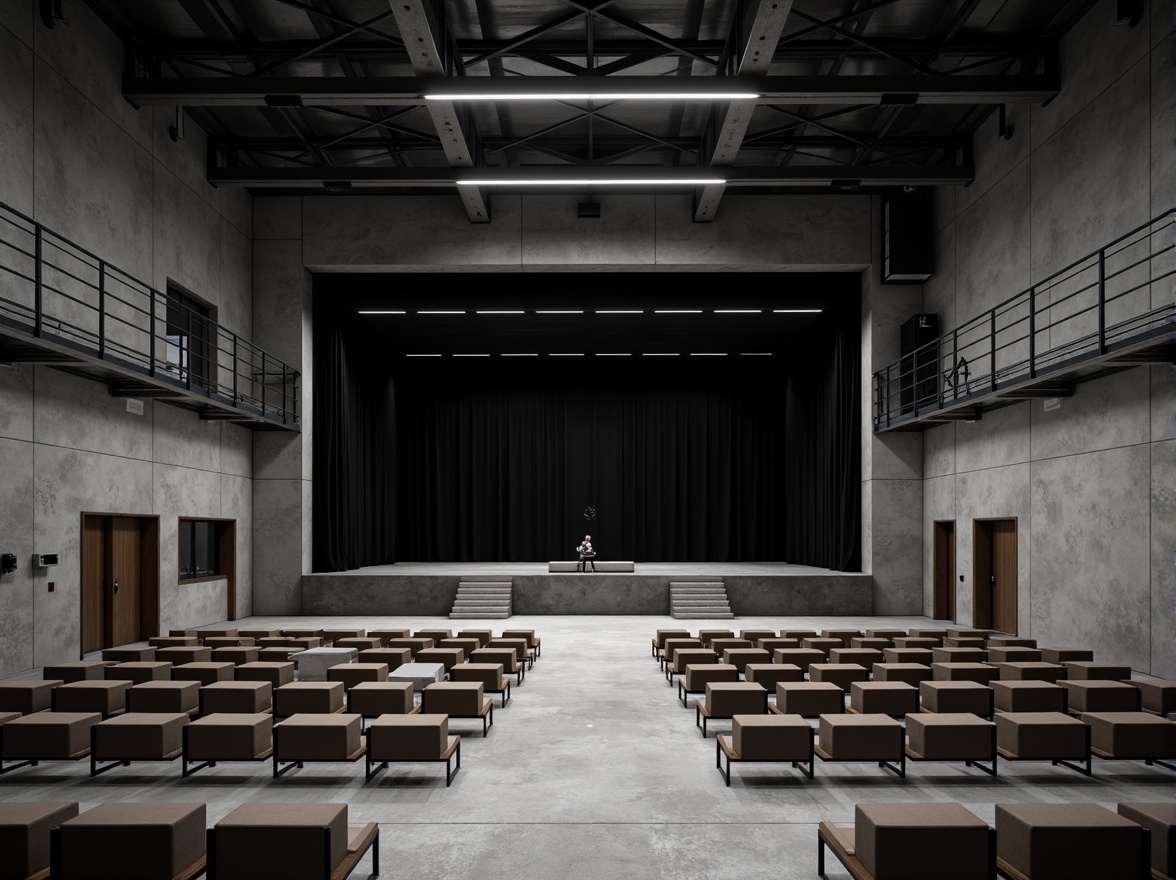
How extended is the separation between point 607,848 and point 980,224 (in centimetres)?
1562

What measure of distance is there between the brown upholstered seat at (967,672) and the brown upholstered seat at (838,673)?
848 millimetres

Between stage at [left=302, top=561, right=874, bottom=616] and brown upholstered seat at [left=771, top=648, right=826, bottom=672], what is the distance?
30.2 feet

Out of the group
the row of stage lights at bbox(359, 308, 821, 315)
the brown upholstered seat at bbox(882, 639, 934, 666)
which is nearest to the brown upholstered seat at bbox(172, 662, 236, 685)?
the brown upholstered seat at bbox(882, 639, 934, 666)

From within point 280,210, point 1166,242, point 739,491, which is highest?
point 280,210

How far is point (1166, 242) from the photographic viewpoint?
1111cm

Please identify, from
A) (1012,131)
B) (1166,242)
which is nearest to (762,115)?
(1012,131)

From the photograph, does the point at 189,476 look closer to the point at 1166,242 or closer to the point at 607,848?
the point at 607,848

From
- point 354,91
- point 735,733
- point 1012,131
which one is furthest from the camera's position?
point 1012,131

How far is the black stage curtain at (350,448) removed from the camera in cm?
2064

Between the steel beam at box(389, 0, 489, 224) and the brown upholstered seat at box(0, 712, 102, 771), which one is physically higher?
the steel beam at box(389, 0, 489, 224)

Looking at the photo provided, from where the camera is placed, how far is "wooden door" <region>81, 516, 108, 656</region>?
Result: 43.6 feet

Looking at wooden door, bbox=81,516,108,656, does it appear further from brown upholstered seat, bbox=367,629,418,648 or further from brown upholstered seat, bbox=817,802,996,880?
brown upholstered seat, bbox=817,802,996,880

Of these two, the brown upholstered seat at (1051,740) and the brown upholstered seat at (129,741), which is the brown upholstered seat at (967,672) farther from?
the brown upholstered seat at (129,741)

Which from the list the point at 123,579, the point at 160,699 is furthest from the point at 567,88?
the point at 123,579
